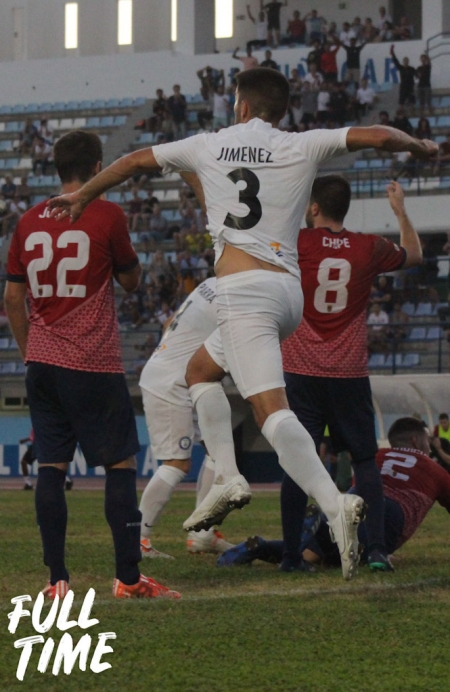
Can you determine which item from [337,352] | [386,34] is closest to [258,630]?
[337,352]

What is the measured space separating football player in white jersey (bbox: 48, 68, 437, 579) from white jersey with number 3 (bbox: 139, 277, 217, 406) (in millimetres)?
2313

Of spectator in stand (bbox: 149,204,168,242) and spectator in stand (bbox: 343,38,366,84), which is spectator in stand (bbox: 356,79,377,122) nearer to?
spectator in stand (bbox: 343,38,366,84)

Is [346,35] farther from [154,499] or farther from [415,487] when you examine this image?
[415,487]

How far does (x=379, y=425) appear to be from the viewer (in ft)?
61.3

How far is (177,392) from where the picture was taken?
297 inches

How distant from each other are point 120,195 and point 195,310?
23.1 m

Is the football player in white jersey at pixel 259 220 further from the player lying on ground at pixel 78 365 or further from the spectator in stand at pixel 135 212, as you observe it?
the spectator in stand at pixel 135 212

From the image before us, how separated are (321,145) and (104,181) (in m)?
0.88

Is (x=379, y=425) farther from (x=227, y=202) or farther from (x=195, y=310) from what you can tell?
(x=227, y=202)

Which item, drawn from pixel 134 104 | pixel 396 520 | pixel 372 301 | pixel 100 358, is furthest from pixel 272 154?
pixel 134 104

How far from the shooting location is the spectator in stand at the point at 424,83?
28.8 m

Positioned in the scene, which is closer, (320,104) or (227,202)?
(227,202)

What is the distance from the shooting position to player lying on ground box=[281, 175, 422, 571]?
626cm

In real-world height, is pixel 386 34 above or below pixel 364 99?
above
